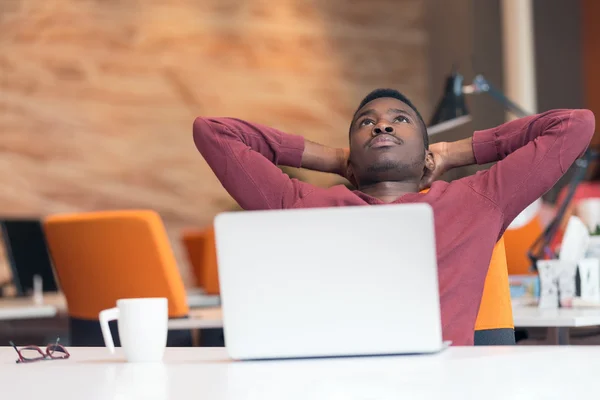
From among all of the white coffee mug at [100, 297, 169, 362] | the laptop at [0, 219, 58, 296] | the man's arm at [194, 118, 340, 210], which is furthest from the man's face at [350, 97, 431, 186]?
the laptop at [0, 219, 58, 296]

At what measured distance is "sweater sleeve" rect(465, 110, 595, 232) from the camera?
1808 mm

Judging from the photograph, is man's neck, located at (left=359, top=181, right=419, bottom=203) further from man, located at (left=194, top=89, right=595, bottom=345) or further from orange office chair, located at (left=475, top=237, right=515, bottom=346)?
orange office chair, located at (left=475, top=237, right=515, bottom=346)

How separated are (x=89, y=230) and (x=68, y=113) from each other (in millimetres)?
3908

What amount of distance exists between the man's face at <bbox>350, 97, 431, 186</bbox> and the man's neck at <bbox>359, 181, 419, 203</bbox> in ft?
0.03

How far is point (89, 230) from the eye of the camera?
124 inches

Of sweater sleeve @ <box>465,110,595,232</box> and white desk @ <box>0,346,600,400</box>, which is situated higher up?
sweater sleeve @ <box>465,110,595,232</box>

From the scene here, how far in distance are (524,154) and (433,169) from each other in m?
0.28

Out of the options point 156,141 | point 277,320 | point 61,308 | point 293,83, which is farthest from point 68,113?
point 277,320

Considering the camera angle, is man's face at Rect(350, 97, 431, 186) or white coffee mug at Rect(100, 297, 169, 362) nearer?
white coffee mug at Rect(100, 297, 169, 362)

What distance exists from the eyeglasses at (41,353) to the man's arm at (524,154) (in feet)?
2.70

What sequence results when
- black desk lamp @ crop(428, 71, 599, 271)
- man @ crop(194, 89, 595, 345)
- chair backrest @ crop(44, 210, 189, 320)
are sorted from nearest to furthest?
man @ crop(194, 89, 595, 345)
chair backrest @ crop(44, 210, 189, 320)
black desk lamp @ crop(428, 71, 599, 271)

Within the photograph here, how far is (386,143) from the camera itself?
6.24 feet

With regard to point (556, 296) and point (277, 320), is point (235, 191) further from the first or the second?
point (556, 296)

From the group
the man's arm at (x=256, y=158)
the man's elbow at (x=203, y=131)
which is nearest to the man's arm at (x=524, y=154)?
the man's arm at (x=256, y=158)
